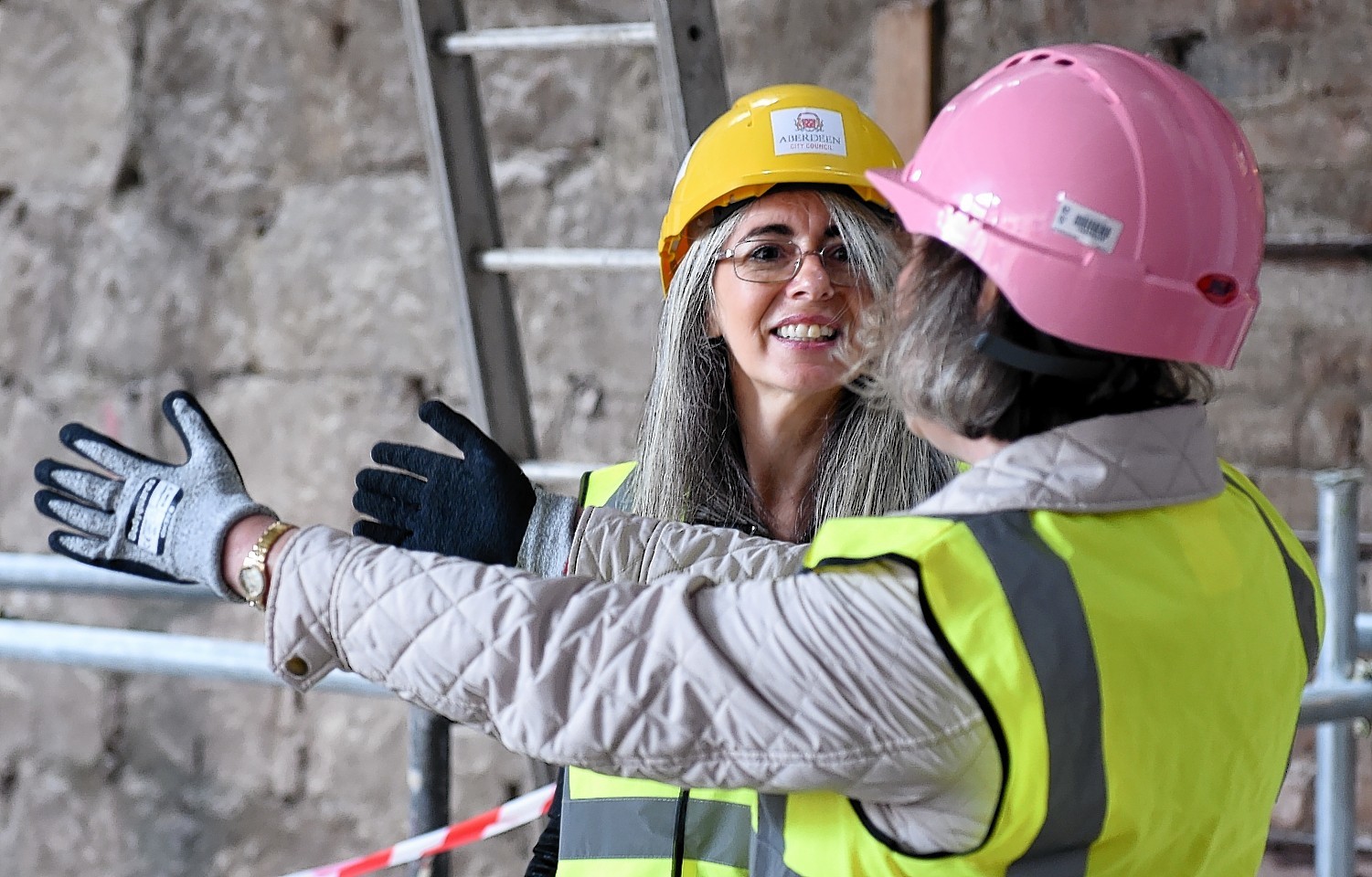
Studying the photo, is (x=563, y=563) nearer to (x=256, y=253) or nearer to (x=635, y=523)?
(x=635, y=523)

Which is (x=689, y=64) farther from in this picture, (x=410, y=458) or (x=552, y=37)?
(x=410, y=458)

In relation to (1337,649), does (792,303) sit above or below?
above

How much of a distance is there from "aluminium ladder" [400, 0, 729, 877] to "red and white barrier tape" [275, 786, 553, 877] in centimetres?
54

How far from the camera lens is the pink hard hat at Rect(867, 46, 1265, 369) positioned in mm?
915

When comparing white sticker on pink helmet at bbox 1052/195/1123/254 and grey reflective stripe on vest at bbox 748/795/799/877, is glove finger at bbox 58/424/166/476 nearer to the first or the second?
grey reflective stripe on vest at bbox 748/795/799/877

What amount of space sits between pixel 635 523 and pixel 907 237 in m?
0.49

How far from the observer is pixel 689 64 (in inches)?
85.0

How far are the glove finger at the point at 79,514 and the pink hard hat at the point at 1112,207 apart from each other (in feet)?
2.33

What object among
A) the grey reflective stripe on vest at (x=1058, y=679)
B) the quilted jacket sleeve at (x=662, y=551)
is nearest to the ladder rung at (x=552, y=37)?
the quilted jacket sleeve at (x=662, y=551)

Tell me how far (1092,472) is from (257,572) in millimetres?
608

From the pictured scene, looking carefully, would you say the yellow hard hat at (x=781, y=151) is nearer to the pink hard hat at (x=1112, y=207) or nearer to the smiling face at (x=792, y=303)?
the smiling face at (x=792, y=303)

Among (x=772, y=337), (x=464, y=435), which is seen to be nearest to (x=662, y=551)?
(x=464, y=435)

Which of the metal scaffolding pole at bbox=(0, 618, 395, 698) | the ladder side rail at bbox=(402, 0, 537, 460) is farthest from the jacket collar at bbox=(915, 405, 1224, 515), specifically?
the ladder side rail at bbox=(402, 0, 537, 460)

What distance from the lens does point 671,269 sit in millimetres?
1781
